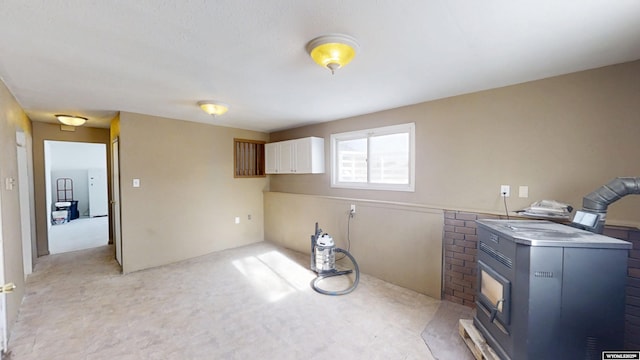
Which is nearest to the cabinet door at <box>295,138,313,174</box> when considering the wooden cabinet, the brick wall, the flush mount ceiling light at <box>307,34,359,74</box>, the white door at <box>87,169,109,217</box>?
the wooden cabinet

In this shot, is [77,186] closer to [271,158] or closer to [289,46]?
[271,158]

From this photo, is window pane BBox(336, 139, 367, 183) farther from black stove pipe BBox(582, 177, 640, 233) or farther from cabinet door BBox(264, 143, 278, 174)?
black stove pipe BBox(582, 177, 640, 233)

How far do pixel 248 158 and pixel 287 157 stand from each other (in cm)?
99

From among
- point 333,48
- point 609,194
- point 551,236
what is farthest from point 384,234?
point 333,48

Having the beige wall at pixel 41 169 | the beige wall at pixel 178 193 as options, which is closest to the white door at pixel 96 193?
the beige wall at pixel 41 169

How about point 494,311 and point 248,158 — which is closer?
point 494,311

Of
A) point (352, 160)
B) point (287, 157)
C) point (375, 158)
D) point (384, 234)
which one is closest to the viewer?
point (384, 234)

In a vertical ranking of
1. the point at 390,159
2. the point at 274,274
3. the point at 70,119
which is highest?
the point at 70,119

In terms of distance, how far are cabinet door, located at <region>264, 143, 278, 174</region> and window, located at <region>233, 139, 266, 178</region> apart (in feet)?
0.62

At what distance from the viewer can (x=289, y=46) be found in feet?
5.96

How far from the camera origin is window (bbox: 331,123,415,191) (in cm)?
346

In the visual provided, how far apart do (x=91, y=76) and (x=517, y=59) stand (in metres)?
3.75

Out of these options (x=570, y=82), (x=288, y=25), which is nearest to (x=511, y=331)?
(x=570, y=82)

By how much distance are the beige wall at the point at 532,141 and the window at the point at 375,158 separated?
0.15 m
